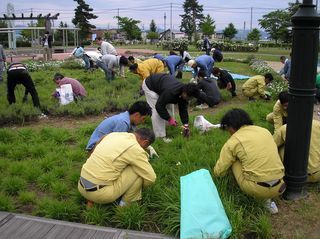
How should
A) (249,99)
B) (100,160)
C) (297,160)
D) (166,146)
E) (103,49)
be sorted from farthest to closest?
(103,49)
(249,99)
(166,146)
(297,160)
(100,160)

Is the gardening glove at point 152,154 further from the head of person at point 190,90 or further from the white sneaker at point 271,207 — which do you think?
the white sneaker at point 271,207

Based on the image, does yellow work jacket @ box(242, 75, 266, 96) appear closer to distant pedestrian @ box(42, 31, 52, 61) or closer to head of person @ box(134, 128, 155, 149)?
head of person @ box(134, 128, 155, 149)

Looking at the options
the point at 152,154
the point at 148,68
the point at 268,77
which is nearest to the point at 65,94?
the point at 148,68

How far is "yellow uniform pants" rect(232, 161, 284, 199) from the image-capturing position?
3.78 m

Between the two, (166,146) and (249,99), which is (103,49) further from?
(166,146)

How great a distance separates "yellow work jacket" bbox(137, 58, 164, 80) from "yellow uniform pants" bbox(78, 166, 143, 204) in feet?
16.9

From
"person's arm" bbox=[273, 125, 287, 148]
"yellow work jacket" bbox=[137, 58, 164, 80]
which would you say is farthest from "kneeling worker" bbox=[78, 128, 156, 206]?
"yellow work jacket" bbox=[137, 58, 164, 80]

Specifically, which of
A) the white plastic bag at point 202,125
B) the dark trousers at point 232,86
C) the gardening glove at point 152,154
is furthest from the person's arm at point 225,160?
the dark trousers at point 232,86

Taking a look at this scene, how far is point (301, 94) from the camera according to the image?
3.86 metres

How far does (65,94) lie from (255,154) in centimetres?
603

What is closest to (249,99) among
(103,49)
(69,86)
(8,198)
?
(69,86)

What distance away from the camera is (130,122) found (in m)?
4.77

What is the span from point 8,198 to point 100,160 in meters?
1.25

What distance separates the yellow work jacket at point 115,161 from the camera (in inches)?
147
